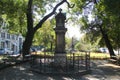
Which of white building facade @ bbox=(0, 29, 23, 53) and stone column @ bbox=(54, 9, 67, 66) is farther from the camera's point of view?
white building facade @ bbox=(0, 29, 23, 53)

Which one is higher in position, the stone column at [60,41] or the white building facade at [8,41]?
the white building facade at [8,41]

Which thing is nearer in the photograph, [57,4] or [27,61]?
[27,61]

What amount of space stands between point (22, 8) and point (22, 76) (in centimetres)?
1380

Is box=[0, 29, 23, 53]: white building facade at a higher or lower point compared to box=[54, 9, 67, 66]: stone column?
higher

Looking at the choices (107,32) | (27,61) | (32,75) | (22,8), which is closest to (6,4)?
(22,8)

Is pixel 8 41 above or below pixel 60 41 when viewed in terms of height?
above

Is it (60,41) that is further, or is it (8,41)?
(8,41)

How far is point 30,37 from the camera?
34562 mm

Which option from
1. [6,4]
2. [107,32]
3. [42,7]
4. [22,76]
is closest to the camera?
[22,76]

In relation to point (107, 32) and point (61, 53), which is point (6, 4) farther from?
point (107, 32)

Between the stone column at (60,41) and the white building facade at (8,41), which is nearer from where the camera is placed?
the stone column at (60,41)

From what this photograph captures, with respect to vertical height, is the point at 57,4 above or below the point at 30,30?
above

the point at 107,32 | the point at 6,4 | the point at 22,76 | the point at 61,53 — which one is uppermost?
the point at 6,4

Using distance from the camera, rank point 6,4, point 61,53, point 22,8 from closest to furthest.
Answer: point 61,53, point 6,4, point 22,8
